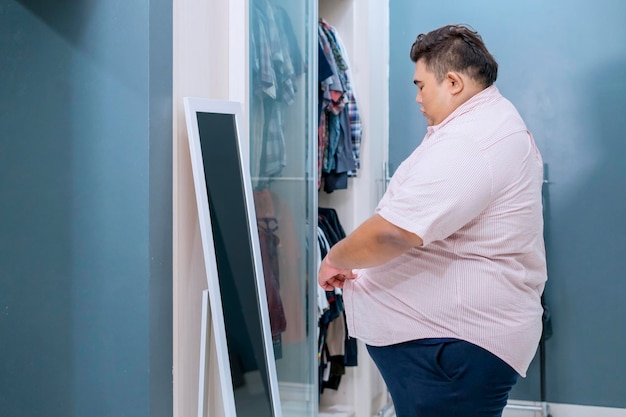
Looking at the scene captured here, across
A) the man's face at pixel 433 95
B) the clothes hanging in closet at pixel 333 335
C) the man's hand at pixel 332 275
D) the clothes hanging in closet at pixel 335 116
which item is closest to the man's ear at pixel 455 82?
the man's face at pixel 433 95

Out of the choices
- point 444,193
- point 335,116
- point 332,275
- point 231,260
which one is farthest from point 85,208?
point 335,116

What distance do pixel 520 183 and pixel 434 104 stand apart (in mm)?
313

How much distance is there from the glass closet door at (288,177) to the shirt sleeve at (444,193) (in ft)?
2.75

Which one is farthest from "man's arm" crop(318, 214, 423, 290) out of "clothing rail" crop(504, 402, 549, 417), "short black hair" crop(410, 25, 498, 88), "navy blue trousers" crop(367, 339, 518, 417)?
"clothing rail" crop(504, 402, 549, 417)

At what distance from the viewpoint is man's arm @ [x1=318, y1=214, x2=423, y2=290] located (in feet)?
5.42

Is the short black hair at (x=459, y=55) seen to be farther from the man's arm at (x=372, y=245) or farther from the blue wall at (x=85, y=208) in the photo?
the blue wall at (x=85, y=208)

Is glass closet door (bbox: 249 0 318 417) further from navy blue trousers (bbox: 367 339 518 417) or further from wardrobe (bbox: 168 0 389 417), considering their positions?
navy blue trousers (bbox: 367 339 518 417)

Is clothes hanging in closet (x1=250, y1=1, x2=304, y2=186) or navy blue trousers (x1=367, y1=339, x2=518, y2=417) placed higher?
clothes hanging in closet (x1=250, y1=1, x2=304, y2=186)

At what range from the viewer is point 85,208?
1.91 meters

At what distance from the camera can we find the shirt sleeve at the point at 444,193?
5.23ft

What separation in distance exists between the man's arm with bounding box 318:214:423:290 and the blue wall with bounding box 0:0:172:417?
1.60ft

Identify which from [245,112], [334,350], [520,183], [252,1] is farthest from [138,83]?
[334,350]

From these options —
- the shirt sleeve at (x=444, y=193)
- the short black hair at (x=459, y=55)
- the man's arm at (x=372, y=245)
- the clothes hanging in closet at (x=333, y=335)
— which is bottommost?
the clothes hanging in closet at (x=333, y=335)

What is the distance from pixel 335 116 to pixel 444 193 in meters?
1.74
